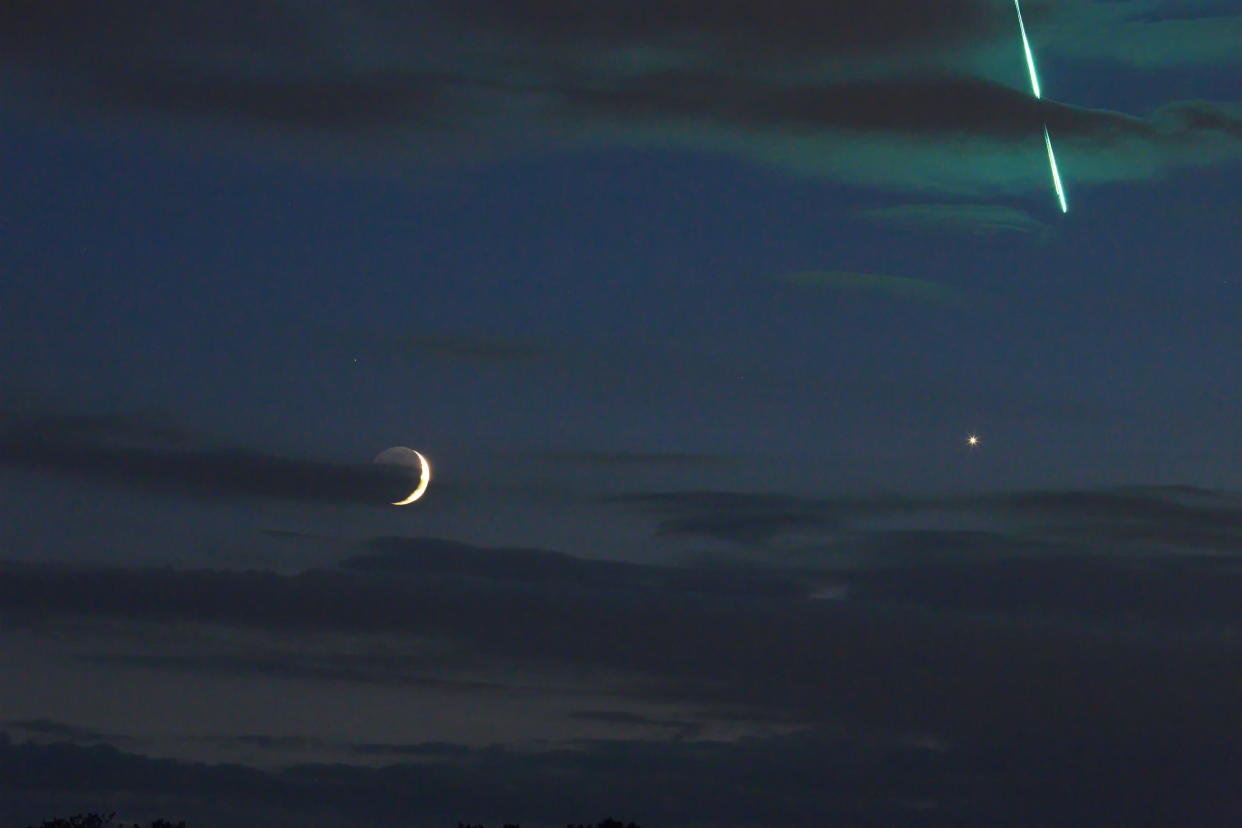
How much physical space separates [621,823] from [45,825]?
148 m

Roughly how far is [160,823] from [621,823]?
119 metres

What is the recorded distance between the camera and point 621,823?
195m

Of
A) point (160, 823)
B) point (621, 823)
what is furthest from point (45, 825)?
point (621, 823)

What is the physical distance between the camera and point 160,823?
193375mm

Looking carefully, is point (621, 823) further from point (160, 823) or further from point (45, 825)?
point (45, 825)

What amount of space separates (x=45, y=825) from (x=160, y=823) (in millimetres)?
28860

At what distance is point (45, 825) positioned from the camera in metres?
192
